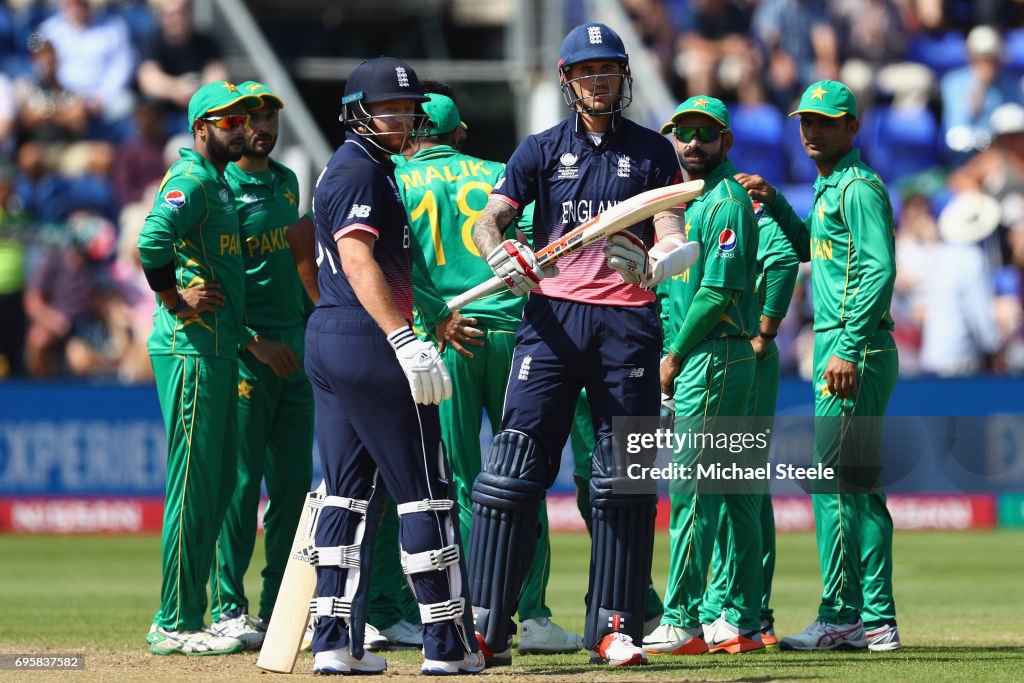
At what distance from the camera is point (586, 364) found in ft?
20.5

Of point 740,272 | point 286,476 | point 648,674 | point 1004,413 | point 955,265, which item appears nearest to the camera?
point 648,674

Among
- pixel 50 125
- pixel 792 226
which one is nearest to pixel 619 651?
pixel 792 226

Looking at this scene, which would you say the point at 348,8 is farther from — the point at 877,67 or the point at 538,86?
the point at 877,67

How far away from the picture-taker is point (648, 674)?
6.04 meters

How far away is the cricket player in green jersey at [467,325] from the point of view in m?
7.15

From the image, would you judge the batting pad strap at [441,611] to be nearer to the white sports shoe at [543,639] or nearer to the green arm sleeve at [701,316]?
the white sports shoe at [543,639]

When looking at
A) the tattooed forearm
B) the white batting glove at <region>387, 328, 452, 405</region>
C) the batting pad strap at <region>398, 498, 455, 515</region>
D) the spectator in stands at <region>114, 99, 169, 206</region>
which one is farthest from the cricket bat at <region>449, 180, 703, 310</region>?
the spectator in stands at <region>114, 99, 169, 206</region>

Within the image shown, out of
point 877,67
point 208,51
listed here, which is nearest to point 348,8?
point 208,51

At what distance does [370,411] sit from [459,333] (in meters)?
1.32

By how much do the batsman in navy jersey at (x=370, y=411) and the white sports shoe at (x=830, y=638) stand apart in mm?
1878

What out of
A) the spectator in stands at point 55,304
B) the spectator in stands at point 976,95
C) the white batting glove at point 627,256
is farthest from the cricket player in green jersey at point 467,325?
the spectator in stands at point 976,95

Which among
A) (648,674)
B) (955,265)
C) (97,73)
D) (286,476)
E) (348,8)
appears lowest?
(648,674)

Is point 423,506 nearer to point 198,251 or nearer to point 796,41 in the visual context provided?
point 198,251

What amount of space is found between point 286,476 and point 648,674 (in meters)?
2.54
